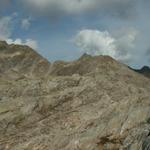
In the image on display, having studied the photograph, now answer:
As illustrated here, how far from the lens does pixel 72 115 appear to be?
35.1 meters

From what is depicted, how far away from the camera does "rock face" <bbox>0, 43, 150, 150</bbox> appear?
28516 millimetres

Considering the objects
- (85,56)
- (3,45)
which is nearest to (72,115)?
(85,56)

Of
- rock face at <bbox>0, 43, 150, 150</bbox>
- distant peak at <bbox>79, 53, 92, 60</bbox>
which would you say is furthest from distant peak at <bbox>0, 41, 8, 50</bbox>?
rock face at <bbox>0, 43, 150, 150</bbox>

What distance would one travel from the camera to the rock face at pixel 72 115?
93.6 feet

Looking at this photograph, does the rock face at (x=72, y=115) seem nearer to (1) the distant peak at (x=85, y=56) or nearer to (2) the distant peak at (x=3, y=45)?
(1) the distant peak at (x=85, y=56)

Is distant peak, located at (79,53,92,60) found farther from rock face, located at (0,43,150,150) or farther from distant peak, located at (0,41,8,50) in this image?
rock face, located at (0,43,150,150)

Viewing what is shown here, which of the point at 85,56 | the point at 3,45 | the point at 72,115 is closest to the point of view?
the point at 72,115

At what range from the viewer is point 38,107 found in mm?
40188

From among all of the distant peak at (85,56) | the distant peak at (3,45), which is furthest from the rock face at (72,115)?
the distant peak at (3,45)

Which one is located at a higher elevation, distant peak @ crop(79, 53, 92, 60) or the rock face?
distant peak @ crop(79, 53, 92, 60)

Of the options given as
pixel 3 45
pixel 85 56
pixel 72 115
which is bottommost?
pixel 72 115

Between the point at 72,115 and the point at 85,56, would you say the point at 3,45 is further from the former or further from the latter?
the point at 72,115

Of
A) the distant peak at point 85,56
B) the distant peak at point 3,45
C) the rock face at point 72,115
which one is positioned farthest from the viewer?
the distant peak at point 3,45

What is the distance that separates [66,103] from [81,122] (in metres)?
7.85
